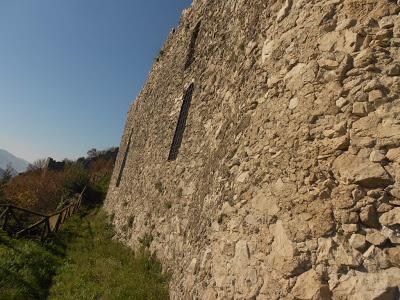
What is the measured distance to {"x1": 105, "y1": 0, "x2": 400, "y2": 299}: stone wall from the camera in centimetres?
288

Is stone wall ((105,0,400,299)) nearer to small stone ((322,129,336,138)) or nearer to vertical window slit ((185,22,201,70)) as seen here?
small stone ((322,129,336,138))

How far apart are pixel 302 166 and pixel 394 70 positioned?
1156mm

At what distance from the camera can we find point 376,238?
2775 mm

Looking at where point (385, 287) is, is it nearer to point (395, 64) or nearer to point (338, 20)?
point (395, 64)

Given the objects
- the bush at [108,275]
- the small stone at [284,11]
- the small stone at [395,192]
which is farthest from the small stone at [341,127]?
the bush at [108,275]

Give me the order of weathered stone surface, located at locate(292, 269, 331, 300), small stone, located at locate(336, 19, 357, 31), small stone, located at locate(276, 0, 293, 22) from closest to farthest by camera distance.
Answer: weathered stone surface, located at locate(292, 269, 331, 300) → small stone, located at locate(336, 19, 357, 31) → small stone, located at locate(276, 0, 293, 22)

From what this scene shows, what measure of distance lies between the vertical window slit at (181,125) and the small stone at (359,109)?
532cm

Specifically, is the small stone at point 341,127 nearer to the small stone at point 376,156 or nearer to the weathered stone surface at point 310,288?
the small stone at point 376,156

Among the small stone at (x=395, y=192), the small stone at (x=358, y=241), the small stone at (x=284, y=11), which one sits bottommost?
the small stone at (x=358, y=241)

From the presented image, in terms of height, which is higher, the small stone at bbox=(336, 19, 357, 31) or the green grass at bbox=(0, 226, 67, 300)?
the small stone at bbox=(336, 19, 357, 31)

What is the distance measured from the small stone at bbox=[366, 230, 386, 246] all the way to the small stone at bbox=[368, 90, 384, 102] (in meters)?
1.13

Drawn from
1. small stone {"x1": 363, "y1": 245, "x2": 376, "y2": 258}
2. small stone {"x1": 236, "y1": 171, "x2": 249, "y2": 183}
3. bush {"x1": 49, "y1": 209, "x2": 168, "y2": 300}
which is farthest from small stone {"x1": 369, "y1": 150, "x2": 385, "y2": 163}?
bush {"x1": 49, "y1": 209, "x2": 168, "y2": 300}

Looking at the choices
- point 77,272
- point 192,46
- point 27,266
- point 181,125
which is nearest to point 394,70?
point 181,125

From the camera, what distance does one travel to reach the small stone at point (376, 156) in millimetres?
2936
